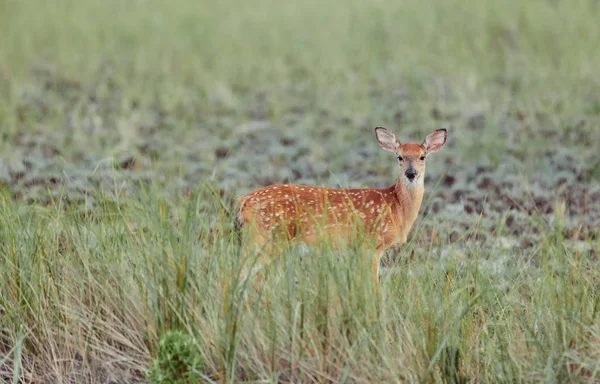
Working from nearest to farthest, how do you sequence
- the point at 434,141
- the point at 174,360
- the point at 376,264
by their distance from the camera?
the point at 174,360 < the point at 376,264 < the point at 434,141

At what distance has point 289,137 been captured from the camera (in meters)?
12.1

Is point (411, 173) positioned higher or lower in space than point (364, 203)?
higher

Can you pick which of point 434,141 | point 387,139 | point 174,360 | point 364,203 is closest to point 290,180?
point 364,203

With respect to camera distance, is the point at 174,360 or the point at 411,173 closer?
the point at 174,360

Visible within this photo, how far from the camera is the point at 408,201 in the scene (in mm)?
6684

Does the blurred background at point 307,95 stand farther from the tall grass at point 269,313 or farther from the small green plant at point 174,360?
the small green plant at point 174,360

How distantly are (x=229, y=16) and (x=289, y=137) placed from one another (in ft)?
19.6

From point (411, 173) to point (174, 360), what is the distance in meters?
2.13

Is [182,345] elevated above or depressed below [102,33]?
below

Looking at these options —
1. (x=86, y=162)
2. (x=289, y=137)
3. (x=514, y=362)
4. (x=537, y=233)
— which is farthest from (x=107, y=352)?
(x=289, y=137)

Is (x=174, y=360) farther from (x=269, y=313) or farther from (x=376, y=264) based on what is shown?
(x=376, y=264)

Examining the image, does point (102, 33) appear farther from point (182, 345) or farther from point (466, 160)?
point (182, 345)

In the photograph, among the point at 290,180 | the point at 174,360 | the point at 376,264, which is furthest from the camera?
the point at 290,180

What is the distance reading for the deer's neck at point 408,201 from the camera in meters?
6.64
